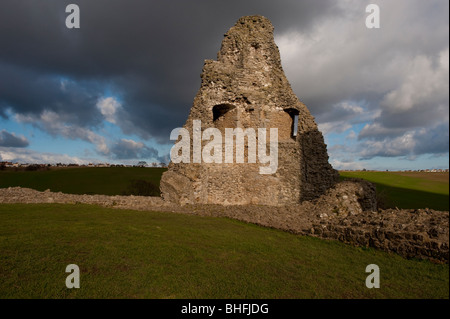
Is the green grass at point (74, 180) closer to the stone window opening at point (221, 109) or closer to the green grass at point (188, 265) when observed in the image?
the stone window opening at point (221, 109)

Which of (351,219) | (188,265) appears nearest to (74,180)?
(188,265)

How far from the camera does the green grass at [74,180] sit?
95.3 ft

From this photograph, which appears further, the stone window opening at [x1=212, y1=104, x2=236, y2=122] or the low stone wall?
the stone window opening at [x1=212, y1=104, x2=236, y2=122]

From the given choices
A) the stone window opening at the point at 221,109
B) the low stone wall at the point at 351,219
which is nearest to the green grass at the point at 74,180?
the stone window opening at the point at 221,109

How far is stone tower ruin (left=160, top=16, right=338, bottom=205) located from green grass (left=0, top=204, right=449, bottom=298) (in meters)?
7.05

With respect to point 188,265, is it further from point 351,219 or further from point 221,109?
point 221,109

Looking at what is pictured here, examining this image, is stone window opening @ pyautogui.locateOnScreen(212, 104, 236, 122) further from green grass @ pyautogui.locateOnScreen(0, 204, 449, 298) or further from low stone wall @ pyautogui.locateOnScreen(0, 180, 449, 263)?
green grass @ pyautogui.locateOnScreen(0, 204, 449, 298)

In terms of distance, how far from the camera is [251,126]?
16453mm

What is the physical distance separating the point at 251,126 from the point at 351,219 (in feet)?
30.8

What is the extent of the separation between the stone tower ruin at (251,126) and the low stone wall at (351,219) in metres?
1.97

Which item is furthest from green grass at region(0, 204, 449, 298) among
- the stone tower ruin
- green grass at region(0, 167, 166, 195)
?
green grass at region(0, 167, 166, 195)

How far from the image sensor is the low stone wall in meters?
5.84

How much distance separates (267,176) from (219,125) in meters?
4.59
